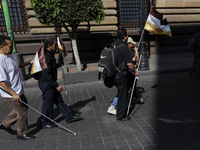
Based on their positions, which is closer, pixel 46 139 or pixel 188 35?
pixel 46 139

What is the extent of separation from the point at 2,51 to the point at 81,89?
376 cm

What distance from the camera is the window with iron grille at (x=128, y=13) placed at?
1228cm

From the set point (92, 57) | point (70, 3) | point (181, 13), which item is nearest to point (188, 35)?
point (181, 13)

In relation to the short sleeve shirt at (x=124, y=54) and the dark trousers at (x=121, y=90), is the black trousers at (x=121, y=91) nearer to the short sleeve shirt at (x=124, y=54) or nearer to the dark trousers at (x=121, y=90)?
the dark trousers at (x=121, y=90)

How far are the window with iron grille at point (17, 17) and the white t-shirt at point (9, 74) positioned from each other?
888 cm

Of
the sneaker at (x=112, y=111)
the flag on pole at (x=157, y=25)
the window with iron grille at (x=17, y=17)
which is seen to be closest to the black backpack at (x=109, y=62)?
the sneaker at (x=112, y=111)

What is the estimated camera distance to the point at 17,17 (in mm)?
11094

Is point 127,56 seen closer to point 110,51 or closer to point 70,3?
point 110,51

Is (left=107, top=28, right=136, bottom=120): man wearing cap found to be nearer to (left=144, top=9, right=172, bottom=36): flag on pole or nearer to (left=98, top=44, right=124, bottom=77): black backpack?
(left=98, top=44, right=124, bottom=77): black backpack

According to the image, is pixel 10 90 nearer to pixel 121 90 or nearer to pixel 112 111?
pixel 121 90

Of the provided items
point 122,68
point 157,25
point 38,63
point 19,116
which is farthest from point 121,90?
point 157,25

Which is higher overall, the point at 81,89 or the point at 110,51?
the point at 110,51

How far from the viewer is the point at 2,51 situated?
9.43 feet

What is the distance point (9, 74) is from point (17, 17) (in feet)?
31.6
